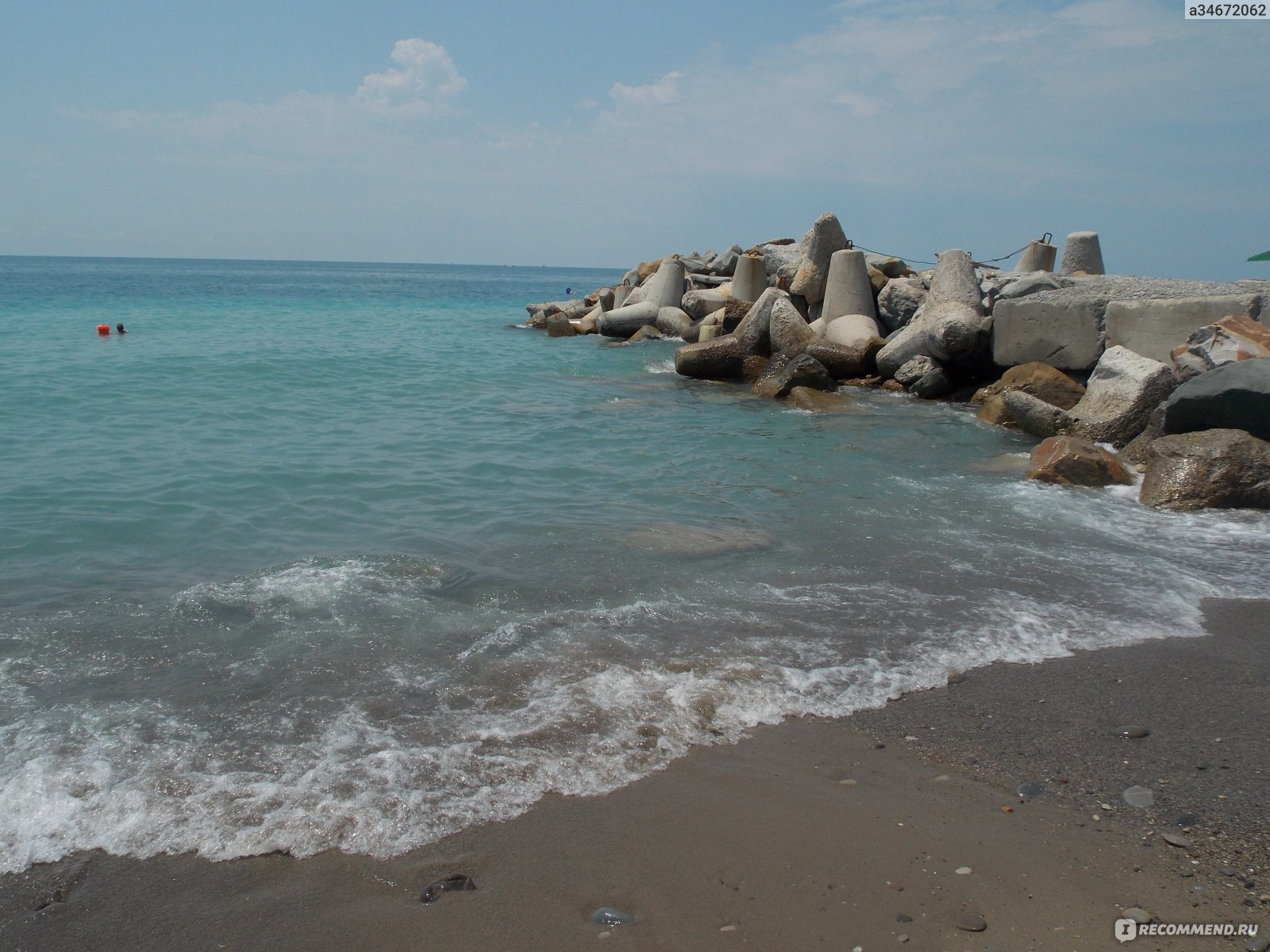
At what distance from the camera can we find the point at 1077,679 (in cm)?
471

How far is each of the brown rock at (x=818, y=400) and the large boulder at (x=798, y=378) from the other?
138mm

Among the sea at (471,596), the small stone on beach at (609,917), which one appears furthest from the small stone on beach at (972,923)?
the sea at (471,596)

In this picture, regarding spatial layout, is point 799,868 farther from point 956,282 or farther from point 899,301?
point 899,301

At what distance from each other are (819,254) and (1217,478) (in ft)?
38.8

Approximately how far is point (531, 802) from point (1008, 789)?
1.97 metres

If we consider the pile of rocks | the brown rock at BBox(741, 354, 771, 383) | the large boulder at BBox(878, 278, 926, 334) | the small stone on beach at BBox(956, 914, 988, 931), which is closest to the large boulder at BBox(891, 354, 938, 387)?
the pile of rocks

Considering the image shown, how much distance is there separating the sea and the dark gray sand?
197mm

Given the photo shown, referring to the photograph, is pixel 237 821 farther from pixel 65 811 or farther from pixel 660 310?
pixel 660 310

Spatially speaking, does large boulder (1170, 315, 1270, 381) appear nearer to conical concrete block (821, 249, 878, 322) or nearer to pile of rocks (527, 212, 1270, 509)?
pile of rocks (527, 212, 1270, 509)

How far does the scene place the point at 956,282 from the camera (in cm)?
1539

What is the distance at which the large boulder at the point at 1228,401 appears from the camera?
869 centimetres

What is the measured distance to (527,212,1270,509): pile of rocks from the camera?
877 centimetres

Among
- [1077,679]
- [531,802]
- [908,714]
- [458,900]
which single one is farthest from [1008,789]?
[458,900]

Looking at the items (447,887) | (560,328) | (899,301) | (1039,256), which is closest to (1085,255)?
(1039,256)
